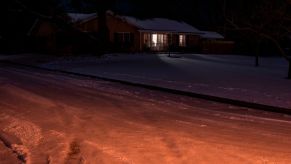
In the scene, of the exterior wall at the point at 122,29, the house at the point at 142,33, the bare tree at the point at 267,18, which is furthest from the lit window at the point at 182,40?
the bare tree at the point at 267,18

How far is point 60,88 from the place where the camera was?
17281 millimetres

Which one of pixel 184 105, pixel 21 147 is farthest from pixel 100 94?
pixel 21 147

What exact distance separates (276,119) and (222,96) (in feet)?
12.2

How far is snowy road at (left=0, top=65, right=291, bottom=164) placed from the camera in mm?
7395

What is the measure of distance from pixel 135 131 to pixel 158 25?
43.3 meters

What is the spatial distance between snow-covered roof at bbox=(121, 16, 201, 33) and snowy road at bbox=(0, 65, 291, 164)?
34302 millimetres

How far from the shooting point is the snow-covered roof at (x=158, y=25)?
4892 cm

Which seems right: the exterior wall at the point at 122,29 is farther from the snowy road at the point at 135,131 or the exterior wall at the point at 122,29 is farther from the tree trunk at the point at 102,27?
the snowy road at the point at 135,131

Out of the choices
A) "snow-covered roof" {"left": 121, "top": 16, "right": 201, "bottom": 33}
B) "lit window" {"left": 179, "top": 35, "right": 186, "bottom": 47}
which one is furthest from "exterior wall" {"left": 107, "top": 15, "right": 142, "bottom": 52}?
"lit window" {"left": 179, "top": 35, "right": 186, "bottom": 47}

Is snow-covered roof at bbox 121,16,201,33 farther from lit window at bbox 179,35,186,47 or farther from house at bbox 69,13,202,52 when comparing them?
lit window at bbox 179,35,186,47

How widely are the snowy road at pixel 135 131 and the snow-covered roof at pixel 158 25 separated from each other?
34302 millimetres

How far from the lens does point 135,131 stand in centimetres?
934

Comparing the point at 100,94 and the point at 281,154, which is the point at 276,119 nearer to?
the point at 281,154

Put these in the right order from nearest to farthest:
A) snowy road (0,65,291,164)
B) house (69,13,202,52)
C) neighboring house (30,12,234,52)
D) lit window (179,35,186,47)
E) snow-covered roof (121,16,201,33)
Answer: snowy road (0,65,291,164) < neighboring house (30,12,234,52) < house (69,13,202,52) < snow-covered roof (121,16,201,33) < lit window (179,35,186,47)
